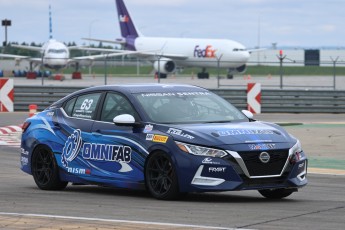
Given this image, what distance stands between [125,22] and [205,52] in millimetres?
11626

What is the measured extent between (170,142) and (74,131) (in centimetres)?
184

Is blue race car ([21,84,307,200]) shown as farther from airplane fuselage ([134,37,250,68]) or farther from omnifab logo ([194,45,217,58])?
omnifab logo ([194,45,217,58])

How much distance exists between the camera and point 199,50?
75875 mm

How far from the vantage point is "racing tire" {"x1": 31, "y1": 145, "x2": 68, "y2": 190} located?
12742 millimetres

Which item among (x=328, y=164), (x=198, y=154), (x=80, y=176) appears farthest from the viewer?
(x=328, y=164)

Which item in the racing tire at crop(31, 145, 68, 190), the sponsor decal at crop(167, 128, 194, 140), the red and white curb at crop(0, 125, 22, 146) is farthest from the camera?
the red and white curb at crop(0, 125, 22, 146)

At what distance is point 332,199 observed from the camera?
11625mm

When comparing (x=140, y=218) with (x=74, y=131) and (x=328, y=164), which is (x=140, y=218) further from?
(x=328, y=164)

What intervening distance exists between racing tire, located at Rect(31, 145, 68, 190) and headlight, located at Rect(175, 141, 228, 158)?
90.4 inches

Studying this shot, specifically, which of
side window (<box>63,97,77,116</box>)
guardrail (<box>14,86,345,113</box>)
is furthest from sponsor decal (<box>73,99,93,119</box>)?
guardrail (<box>14,86,345,113</box>)

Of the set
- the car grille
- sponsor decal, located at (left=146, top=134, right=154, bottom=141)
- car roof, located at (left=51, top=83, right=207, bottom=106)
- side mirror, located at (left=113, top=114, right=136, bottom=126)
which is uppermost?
car roof, located at (left=51, top=83, right=207, bottom=106)

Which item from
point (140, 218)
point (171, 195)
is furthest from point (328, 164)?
point (140, 218)

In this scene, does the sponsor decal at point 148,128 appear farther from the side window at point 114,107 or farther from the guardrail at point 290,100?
the guardrail at point 290,100

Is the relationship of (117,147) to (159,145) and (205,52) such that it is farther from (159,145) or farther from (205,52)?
(205,52)
